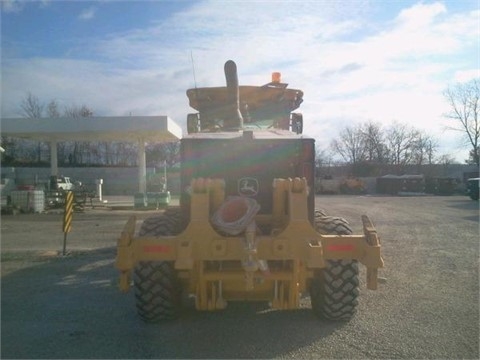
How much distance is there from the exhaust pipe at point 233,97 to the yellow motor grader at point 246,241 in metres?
0.39

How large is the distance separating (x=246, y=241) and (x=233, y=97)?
3000 millimetres

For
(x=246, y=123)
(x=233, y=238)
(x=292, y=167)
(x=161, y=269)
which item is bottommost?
(x=161, y=269)

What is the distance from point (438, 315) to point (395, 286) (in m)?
1.55

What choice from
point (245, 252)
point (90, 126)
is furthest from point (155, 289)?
point (90, 126)

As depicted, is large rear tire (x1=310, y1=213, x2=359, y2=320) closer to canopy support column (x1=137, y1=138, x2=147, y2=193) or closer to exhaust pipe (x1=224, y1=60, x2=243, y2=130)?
exhaust pipe (x1=224, y1=60, x2=243, y2=130)

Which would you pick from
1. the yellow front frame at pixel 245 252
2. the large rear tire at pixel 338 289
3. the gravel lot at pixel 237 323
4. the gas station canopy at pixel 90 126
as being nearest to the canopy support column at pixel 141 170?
the gas station canopy at pixel 90 126

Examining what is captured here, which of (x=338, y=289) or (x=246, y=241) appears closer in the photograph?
(x=246, y=241)

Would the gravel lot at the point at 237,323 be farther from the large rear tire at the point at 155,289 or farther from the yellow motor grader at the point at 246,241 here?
the yellow motor grader at the point at 246,241

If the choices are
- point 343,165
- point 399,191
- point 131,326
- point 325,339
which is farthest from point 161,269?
point 343,165

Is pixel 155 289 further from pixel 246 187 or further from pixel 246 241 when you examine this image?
pixel 246 187

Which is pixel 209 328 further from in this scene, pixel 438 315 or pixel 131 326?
pixel 438 315

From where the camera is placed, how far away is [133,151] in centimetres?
6112

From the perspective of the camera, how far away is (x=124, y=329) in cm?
533

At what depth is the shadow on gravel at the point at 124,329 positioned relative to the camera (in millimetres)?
4684
